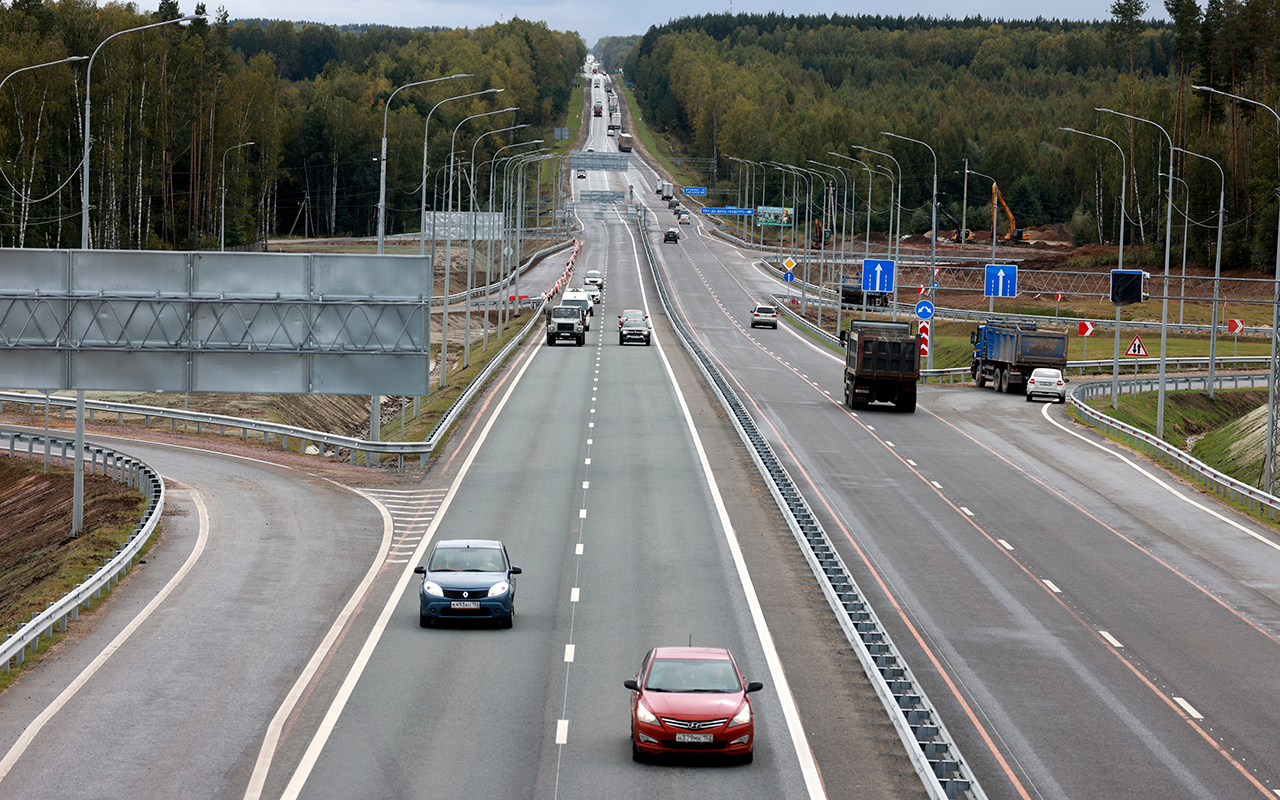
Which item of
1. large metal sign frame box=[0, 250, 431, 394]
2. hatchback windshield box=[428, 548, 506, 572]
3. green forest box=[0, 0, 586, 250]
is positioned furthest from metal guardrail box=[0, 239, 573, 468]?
hatchback windshield box=[428, 548, 506, 572]

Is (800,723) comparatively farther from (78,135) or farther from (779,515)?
(78,135)

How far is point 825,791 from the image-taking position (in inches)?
650

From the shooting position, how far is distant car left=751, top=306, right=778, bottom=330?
93.4 meters

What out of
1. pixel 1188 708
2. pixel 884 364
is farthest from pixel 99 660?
pixel 884 364

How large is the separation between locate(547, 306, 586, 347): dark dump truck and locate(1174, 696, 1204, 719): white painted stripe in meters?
58.1

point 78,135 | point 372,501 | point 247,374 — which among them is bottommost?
point 372,501

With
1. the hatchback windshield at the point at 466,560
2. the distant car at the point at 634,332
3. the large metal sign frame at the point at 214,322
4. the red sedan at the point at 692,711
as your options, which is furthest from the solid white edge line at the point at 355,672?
the distant car at the point at 634,332

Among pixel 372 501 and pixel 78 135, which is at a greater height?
pixel 78 135

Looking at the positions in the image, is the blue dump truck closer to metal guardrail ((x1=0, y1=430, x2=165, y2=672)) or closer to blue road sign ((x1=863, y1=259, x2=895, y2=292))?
blue road sign ((x1=863, y1=259, x2=895, y2=292))

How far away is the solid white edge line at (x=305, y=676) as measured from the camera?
54.5ft

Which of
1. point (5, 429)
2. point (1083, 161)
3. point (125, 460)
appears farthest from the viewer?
point (1083, 161)

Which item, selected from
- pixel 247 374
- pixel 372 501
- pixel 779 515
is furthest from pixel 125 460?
pixel 779 515

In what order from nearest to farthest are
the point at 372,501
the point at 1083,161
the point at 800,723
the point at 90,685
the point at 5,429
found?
the point at 800,723
the point at 90,685
the point at 372,501
the point at 5,429
the point at 1083,161

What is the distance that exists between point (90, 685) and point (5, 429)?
32.4 metres
